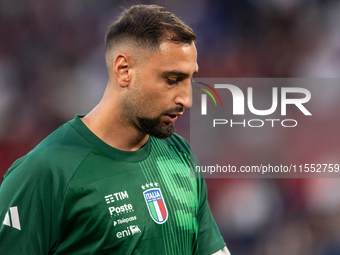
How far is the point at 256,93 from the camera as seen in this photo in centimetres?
329

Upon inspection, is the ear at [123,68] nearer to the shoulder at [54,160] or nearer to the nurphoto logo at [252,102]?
the shoulder at [54,160]

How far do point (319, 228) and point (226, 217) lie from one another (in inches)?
32.6

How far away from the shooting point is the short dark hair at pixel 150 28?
1.20 metres

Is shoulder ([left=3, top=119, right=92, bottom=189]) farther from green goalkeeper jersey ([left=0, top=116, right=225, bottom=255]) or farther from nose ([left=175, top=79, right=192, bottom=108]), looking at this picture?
nose ([left=175, top=79, right=192, bottom=108])

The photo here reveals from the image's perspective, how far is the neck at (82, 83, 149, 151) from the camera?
124 cm

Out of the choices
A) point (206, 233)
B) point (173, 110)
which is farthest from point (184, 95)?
point (206, 233)

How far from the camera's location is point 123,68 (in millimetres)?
1243

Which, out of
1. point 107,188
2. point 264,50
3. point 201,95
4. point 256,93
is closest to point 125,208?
point 107,188

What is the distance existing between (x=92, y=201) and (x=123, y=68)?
44 centimetres

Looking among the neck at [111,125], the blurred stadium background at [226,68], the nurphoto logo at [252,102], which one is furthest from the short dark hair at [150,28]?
the blurred stadium background at [226,68]

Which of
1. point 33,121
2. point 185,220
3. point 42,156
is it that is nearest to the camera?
point 42,156

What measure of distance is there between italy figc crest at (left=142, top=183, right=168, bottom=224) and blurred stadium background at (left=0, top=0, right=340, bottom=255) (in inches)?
80.1

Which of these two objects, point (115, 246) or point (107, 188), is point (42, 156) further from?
point (115, 246)

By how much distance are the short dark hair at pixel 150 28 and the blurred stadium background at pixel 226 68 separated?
200 centimetres
